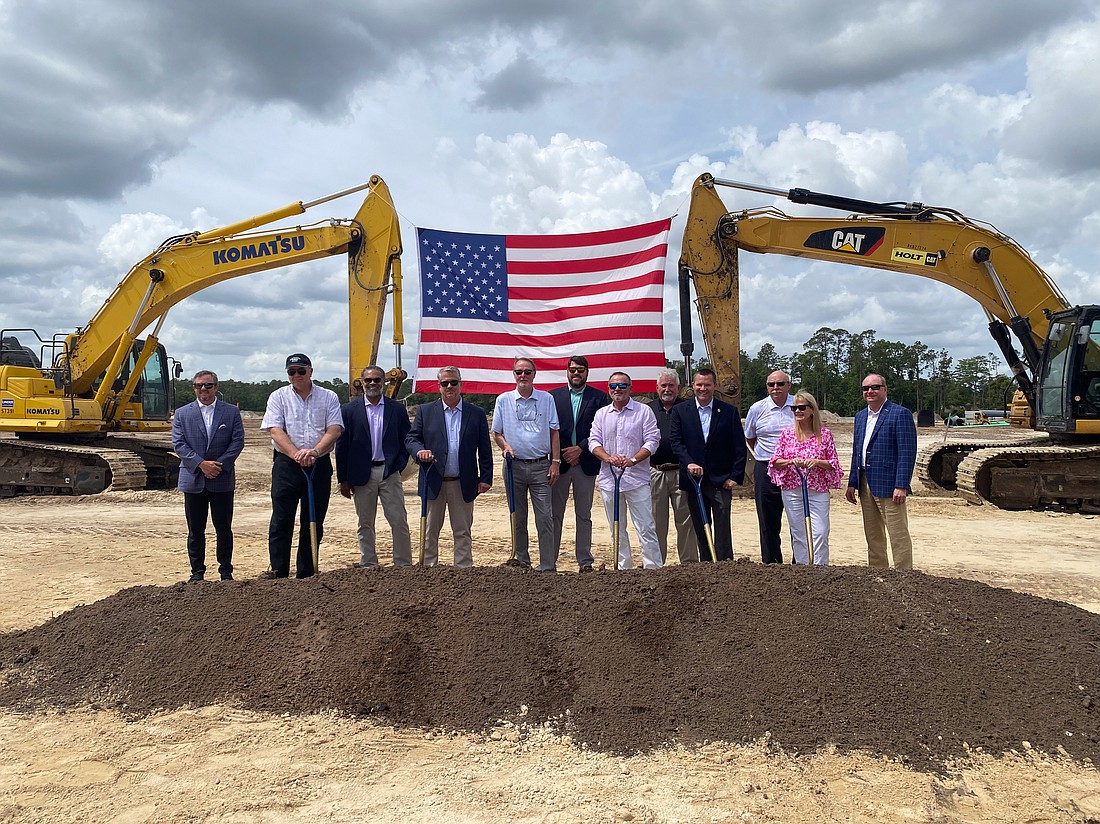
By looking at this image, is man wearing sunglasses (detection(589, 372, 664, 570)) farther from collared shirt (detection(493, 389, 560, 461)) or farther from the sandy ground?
the sandy ground

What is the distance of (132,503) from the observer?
467 inches

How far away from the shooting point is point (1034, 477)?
10.7 metres

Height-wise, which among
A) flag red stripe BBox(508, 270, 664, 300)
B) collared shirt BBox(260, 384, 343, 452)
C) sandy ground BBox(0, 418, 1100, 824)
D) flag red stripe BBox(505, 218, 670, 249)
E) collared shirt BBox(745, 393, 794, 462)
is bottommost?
sandy ground BBox(0, 418, 1100, 824)

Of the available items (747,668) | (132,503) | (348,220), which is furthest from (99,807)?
(132,503)

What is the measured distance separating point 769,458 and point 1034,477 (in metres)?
7.08

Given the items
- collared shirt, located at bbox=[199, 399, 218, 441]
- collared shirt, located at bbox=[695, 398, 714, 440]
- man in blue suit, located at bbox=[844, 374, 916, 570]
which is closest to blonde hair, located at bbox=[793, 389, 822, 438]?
man in blue suit, located at bbox=[844, 374, 916, 570]

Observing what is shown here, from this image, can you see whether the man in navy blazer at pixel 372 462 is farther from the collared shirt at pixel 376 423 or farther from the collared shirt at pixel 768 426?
the collared shirt at pixel 768 426

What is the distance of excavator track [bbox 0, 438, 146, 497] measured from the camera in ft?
38.8

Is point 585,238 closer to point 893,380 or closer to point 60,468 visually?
point 60,468

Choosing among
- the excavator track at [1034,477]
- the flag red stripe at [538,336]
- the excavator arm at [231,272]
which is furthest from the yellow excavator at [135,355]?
the excavator track at [1034,477]

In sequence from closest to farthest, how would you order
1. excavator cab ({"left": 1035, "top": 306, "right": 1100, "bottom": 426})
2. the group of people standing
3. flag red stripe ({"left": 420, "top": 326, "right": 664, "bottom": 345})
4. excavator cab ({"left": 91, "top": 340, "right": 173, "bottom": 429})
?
the group of people standing
flag red stripe ({"left": 420, "top": 326, "right": 664, "bottom": 345})
excavator cab ({"left": 1035, "top": 306, "right": 1100, "bottom": 426})
excavator cab ({"left": 91, "top": 340, "right": 173, "bottom": 429})

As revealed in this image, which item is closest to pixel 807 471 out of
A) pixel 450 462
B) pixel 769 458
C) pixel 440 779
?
pixel 769 458

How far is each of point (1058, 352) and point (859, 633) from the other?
8.50 m

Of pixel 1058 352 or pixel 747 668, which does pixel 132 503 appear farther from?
pixel 1058 352
